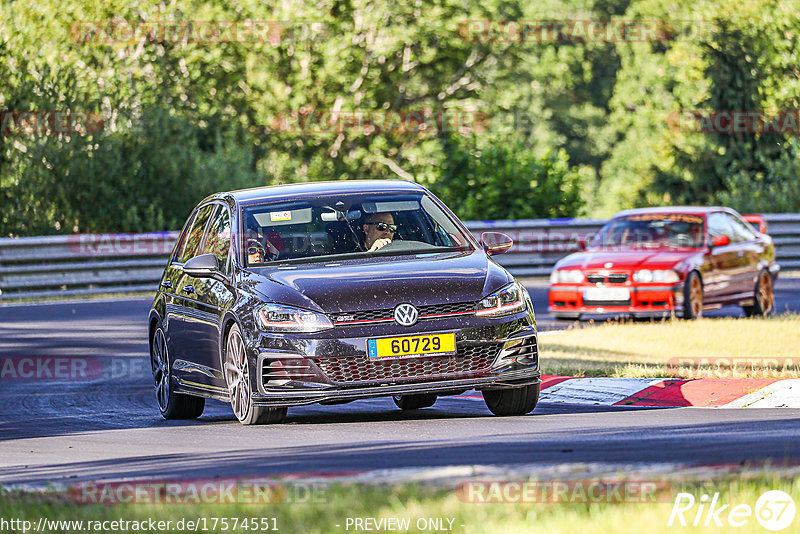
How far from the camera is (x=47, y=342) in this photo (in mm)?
17078

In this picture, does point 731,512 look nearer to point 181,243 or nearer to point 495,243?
point 495,243

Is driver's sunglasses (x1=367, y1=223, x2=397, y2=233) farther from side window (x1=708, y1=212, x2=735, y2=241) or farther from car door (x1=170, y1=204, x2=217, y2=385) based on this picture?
side window (x1=708, y1=212, x2=735, y2=241)

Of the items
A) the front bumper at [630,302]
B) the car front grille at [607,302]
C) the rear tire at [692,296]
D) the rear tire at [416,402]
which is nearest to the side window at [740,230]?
the rear tire at [692,296]

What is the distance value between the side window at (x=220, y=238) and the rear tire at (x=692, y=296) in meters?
8.30

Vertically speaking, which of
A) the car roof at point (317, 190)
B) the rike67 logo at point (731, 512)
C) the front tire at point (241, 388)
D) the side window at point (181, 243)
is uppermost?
the car roof at point (317, 190)

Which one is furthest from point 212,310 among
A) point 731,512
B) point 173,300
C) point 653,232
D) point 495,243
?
point 653,232

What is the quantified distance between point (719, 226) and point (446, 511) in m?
14.4

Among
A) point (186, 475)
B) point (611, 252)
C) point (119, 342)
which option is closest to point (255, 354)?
point (186, 475)

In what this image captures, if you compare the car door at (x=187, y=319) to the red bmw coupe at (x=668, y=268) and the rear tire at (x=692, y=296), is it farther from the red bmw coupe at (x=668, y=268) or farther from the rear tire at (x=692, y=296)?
the rear tire at (x=692, y=296)

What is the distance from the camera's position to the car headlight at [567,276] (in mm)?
18766

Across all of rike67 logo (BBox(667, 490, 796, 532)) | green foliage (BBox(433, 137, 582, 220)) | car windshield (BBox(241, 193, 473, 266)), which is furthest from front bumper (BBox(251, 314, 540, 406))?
green foliage (BBox(433, 137, 582, 220))

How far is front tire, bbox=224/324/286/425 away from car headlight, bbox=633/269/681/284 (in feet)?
29.5

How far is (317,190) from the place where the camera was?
35.8 feet

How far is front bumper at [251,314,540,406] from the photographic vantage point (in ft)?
30.7
